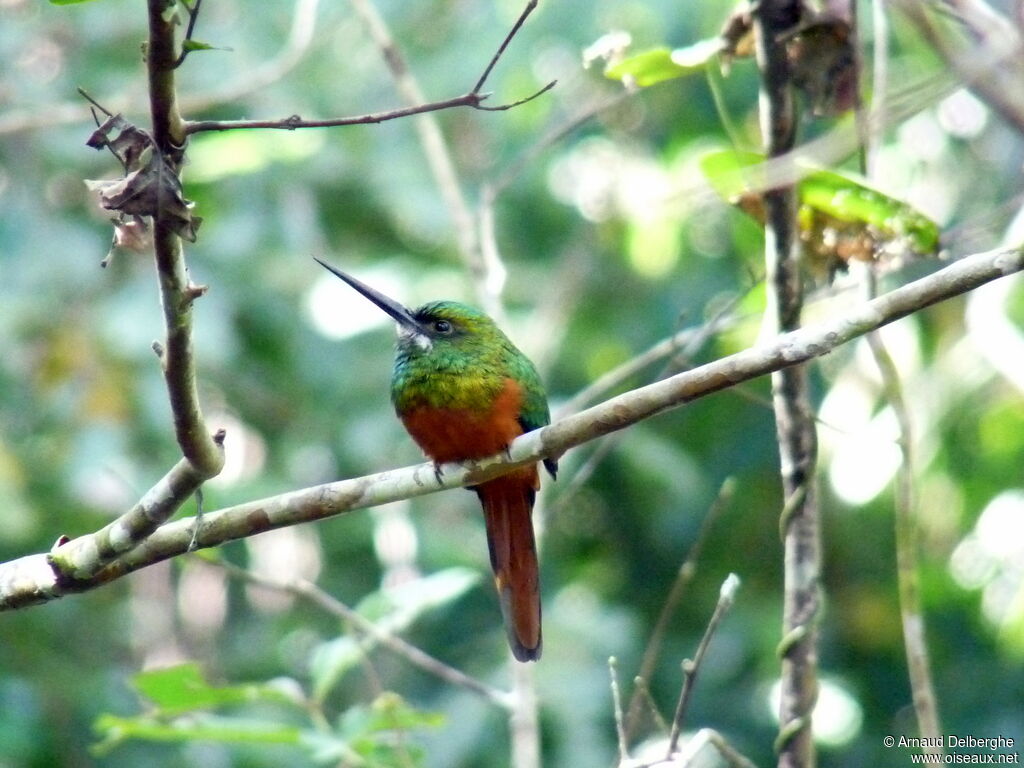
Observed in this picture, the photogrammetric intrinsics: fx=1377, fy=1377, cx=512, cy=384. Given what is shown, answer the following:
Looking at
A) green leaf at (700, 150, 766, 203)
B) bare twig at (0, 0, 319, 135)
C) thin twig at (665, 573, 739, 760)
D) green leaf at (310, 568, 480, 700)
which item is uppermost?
bare twig at (0, 0, 319, 135)

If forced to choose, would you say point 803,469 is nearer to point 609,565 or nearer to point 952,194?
point 609,565

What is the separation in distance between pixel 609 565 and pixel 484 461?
7.23ft

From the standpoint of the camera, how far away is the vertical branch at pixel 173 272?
1452 millimetres

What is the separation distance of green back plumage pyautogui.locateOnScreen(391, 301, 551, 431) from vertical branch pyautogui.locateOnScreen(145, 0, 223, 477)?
0.97 metres

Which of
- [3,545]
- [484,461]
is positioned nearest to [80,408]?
[3,545]

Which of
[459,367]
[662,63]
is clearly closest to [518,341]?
[459,367]

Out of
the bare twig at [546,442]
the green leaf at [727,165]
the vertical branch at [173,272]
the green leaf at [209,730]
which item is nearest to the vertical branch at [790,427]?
the green leaf at [727,165]

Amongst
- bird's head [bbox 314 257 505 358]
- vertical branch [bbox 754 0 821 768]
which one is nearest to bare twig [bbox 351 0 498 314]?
bird's head [bbox 314 257 505 358]

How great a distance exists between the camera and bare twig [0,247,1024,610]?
5.90ft

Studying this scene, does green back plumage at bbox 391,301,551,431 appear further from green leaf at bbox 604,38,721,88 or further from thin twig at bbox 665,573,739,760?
thin twig at bbox 665,573,739,760

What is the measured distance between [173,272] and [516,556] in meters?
1.40

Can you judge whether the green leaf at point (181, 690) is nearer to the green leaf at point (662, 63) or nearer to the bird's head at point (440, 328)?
the bird's head at point (440, 328)

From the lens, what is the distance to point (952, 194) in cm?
502

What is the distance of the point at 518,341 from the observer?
391 cm
